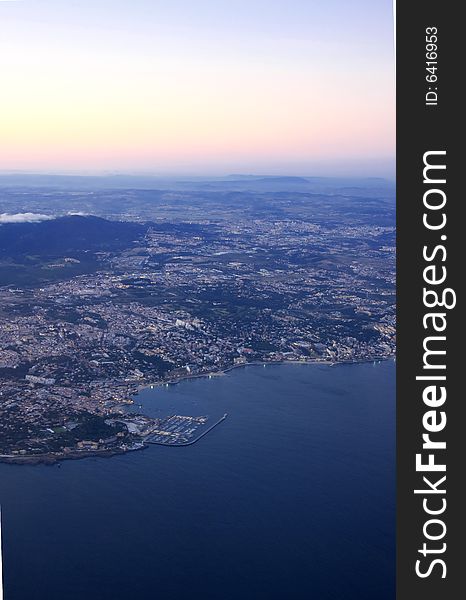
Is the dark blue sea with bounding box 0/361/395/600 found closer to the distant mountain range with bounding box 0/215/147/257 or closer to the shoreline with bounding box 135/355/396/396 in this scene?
the shoreline with bounding box 135/355/396/396

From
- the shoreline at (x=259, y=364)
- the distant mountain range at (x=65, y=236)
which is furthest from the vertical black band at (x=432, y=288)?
the distant mountain range at (x=65, y=236)

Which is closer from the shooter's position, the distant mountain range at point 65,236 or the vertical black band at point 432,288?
the vertical black band at point 432,288

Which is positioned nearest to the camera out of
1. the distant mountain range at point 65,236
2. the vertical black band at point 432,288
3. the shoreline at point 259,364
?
the vertical black band at point 432,288

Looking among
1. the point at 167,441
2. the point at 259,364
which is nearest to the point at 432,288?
the point at 167,441

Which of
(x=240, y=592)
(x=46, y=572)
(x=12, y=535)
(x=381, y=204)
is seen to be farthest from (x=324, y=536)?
(x=381, y=204)

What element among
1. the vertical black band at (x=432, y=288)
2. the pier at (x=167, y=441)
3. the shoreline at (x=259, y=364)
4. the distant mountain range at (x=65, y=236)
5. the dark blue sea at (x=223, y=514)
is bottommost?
the dark blue sea at (x=223, y=514)

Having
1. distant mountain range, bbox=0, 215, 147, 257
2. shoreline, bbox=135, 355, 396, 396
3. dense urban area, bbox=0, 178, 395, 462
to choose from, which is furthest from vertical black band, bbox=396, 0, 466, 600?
A: distant mountain range, bbox=0, 215, 147, 257

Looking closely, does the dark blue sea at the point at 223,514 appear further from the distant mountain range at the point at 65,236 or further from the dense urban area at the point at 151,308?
the distant mountain range at the point at 65,236
